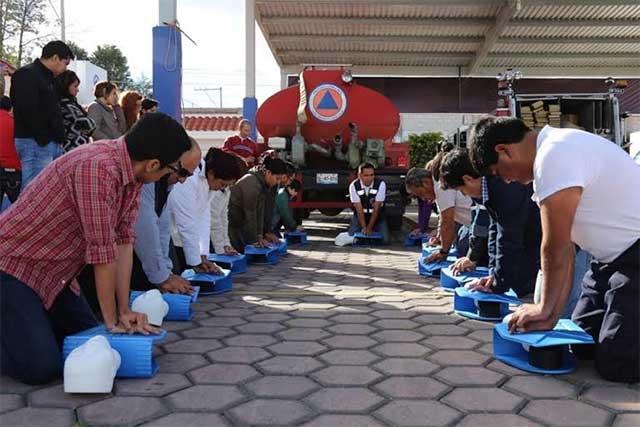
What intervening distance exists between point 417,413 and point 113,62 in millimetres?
46128

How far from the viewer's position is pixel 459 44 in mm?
14406

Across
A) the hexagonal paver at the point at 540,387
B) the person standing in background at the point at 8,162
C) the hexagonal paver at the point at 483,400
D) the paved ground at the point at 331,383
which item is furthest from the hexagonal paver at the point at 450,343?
the person standing in background at the point at 8,162

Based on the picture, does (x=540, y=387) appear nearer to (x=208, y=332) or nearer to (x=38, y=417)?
(x=208, y=332)

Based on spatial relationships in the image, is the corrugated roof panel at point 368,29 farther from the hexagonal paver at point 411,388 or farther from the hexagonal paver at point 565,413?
the hexagonal paver at point 565,413

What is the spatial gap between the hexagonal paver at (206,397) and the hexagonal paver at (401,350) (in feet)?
2.74

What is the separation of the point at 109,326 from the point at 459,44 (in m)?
13.3

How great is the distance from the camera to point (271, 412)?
7.25 feet

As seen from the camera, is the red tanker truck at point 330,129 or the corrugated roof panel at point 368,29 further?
the corrugated roof panel at point 368,29

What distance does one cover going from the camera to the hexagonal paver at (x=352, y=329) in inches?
131

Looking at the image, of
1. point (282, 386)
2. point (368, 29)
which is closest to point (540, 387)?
point (282, 386)

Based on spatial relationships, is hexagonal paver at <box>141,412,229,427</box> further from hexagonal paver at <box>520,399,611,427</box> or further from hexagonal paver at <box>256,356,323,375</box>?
hexagonal paver at <box>520,399,611,427</box>

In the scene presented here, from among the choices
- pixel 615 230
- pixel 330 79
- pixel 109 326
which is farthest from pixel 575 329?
pixel 330 79

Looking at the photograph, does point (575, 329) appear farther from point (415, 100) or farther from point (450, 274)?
point (415, 100)

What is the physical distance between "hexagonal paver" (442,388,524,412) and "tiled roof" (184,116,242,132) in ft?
57.7
